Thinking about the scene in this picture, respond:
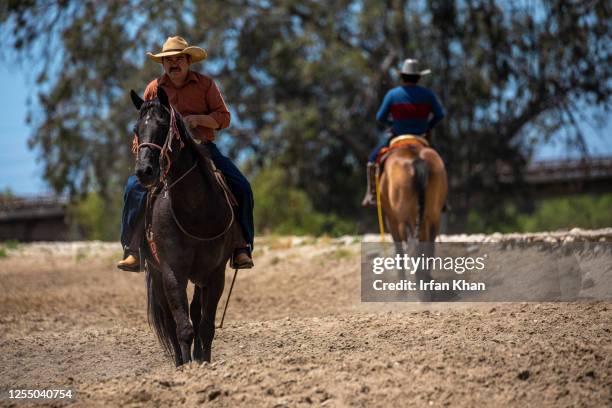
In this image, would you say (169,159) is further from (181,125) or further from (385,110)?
(385,110)

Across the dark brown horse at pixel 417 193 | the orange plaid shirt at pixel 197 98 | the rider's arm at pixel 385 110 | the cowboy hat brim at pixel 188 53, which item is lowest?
the dark brown horse at pixel 417 193

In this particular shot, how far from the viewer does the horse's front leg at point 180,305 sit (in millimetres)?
7676

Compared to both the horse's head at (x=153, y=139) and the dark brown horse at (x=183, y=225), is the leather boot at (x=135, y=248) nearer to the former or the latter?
the dark brown horse at (x=183, y=225)

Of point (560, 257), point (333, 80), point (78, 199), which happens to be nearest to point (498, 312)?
point (560, 257)

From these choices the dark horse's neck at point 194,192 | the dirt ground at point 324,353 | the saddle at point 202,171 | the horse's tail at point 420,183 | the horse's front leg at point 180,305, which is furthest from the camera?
the horse's tail at point 420,183

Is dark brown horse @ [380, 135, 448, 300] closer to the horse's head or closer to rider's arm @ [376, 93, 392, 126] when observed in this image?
rider's arm @ [376, 93, 392, 126]

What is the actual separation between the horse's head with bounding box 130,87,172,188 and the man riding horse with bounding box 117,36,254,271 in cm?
80

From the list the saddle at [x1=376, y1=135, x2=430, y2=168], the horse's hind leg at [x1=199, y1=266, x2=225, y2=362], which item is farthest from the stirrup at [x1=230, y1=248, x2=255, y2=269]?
the saddle at [x1=376, y1=135, x2=430, y2=168]

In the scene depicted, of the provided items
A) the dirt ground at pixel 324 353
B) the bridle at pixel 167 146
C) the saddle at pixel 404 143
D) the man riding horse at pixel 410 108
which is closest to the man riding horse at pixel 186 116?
the bridle at pixel 167 146

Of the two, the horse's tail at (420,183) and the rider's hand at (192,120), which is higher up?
the rider's hand at (192,120)

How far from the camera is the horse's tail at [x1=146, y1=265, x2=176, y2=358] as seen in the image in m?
8.47

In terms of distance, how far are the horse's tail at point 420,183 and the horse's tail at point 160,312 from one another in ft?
14.4

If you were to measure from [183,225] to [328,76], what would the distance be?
20.7 meters

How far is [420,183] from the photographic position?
1196 cm
